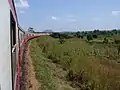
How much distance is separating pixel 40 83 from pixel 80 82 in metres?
2.37

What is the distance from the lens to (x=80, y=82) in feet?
44.7

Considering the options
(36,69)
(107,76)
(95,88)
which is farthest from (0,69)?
(36,69)

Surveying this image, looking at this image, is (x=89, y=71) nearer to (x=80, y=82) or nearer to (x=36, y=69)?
(x=80, y=82)

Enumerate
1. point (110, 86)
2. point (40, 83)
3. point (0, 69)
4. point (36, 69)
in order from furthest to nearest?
point (36, 69) < point (40, 83) < point (110, 86) < point (0, 69)

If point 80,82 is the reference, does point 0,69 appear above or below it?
above

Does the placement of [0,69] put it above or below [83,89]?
above

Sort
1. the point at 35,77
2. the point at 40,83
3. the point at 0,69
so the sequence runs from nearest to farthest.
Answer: the point at 0,69 → the point at 40,83 → the point at 35,77

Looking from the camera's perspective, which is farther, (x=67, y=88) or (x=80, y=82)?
(x=80, y=82)

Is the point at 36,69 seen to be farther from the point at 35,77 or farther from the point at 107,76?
the point at 107,76

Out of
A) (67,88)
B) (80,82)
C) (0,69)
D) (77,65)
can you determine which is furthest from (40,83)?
(0,69)

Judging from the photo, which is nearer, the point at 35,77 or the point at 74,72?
the point at 35,77

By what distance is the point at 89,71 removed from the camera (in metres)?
14.1

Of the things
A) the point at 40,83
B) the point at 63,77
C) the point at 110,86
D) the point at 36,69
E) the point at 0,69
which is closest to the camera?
the point at 0,69

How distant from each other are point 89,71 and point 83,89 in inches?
95.3
